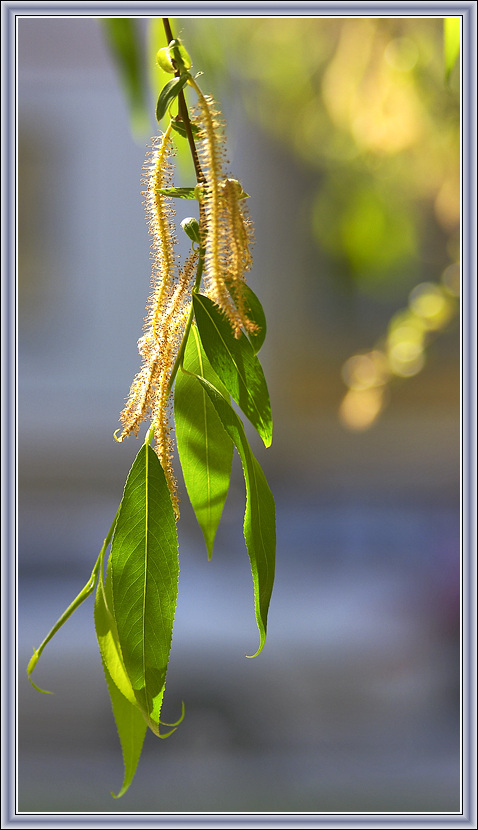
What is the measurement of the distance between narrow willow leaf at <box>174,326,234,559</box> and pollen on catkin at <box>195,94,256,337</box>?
0.05m

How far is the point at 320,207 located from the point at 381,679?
87 cm

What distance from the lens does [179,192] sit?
0.21 meters

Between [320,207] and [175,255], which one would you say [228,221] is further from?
[320,207]

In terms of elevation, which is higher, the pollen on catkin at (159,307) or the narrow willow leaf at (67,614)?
the pollen on catkin at (159,307)

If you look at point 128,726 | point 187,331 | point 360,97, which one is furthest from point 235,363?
point 360,97

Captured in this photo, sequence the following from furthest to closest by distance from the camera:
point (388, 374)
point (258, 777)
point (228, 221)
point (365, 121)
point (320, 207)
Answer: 1. point (258, 777)
2. point (320, 207)
3. point (388, 374)
4. point (365, 121)
5. point (228, 221)

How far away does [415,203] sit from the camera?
3.98 feet

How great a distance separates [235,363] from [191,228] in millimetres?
47

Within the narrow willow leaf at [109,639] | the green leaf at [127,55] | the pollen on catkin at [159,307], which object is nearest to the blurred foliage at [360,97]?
the green leaf at [127,55]

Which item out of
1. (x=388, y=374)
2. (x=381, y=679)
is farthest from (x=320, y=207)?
(x=381, y=679)

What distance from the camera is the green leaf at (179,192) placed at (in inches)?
8.4

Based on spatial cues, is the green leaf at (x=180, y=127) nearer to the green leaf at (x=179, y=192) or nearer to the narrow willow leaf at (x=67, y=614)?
the green leaf at (x=179, y=192)

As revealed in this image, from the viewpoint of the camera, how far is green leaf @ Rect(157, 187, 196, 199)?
213mm

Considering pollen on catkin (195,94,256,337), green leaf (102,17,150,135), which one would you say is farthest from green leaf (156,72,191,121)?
green leaf (102,17,150,135)
